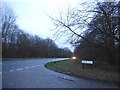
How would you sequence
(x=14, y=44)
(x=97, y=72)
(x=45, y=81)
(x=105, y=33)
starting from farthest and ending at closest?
(x=14, y=44), (x=105, y=33), (x=97, y=72), (x=45, y=81)

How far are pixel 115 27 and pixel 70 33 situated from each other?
176 inches

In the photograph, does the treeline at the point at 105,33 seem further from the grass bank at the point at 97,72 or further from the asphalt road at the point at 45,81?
the asphalt road at the point at 45,81

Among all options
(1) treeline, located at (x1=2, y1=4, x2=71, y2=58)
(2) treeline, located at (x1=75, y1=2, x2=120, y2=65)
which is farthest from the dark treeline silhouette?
(1) treeline, located at (x1=2, y1=4, x2=71, y2=58)

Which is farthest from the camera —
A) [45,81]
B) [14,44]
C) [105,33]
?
[14,44]

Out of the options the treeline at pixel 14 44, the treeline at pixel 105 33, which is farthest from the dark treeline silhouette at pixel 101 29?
the treeline at pixel 14 44

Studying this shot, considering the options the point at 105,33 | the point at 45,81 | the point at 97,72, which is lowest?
the point at 97,72

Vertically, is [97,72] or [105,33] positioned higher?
[105,33]

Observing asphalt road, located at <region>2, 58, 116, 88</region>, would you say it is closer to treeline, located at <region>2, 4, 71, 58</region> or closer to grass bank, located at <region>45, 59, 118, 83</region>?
grass bank, located at <region>45, 59, 118, 83</region>

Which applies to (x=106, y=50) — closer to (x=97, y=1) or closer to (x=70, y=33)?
(x=70, y=33)

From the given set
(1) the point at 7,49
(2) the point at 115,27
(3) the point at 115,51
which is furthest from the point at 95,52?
(1) the point at 7,49

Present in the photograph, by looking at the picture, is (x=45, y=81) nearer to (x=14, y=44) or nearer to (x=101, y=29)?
(x=101, y=29)

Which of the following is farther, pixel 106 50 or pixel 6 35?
pixel 6 35

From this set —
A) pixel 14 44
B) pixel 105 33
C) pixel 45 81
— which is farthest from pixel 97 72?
pixel 14 44

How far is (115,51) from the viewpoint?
2230 centimetres
